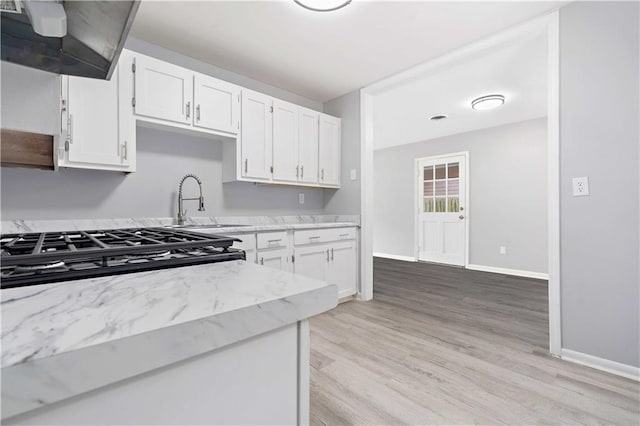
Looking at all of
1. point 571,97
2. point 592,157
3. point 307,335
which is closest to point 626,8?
point 571,97

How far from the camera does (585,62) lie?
6.41 feet

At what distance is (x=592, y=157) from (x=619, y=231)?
48 cm

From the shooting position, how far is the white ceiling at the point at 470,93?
2.76m

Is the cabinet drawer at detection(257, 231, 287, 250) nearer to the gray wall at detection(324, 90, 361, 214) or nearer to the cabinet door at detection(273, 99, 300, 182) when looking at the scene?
the cabinet door at detection(273, 99, 300, 182)

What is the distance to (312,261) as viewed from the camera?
9.74 ft

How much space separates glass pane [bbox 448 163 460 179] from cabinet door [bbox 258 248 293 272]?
4012mm

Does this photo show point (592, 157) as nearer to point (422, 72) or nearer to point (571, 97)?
point (571, 97)

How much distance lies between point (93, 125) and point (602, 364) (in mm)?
3573

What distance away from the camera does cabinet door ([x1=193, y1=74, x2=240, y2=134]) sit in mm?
2498

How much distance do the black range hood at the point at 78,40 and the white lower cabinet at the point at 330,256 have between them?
6.42 ft

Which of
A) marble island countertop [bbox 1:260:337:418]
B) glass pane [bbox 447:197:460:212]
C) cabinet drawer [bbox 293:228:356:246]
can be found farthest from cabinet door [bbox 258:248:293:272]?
glass pane [bbox 447:197:460:212]

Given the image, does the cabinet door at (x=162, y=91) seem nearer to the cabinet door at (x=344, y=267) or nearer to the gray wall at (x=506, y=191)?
the cabinet door at (x=344, y=267)

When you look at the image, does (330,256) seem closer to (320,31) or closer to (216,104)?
(216,104)

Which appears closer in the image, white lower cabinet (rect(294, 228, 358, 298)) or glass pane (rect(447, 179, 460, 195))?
white lower cabinet (rect(294, 228, 358, 298))
